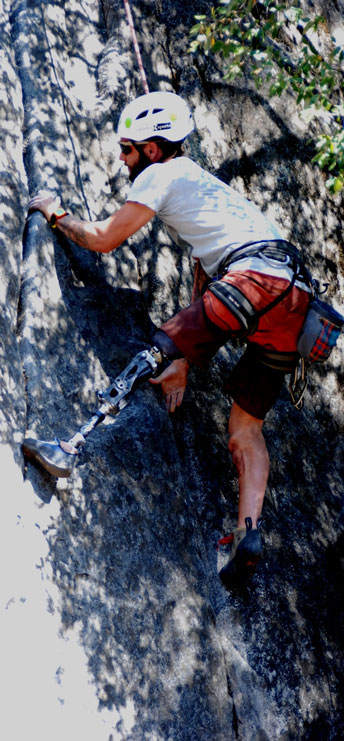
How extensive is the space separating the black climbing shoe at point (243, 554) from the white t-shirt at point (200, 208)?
138cm

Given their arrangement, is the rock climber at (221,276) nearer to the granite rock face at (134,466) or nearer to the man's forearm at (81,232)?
the man's forearm at (81,232)

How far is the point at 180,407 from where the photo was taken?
491 cm

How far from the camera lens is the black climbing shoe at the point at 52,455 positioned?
12.7ft

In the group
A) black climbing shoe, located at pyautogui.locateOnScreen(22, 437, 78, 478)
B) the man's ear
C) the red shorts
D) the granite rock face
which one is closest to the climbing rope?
the granite rock face

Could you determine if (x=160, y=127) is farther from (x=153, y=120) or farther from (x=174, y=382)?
(x=174, y=382)

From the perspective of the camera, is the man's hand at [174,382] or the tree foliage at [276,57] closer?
the man's hand at [174,382]

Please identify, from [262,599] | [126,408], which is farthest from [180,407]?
[262,599]

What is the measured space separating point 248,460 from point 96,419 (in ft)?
3.25

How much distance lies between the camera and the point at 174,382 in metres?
4.81

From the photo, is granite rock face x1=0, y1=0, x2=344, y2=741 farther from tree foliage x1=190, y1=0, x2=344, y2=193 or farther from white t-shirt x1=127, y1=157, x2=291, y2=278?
white t-shirt x1=127, y1=157, x2=291, y2=278

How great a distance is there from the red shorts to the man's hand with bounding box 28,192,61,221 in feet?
2.94

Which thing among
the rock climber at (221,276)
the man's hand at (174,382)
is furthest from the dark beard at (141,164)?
the man's hand at (174,382)

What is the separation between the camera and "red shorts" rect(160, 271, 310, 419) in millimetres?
4332

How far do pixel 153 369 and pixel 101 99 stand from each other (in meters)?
2.01
